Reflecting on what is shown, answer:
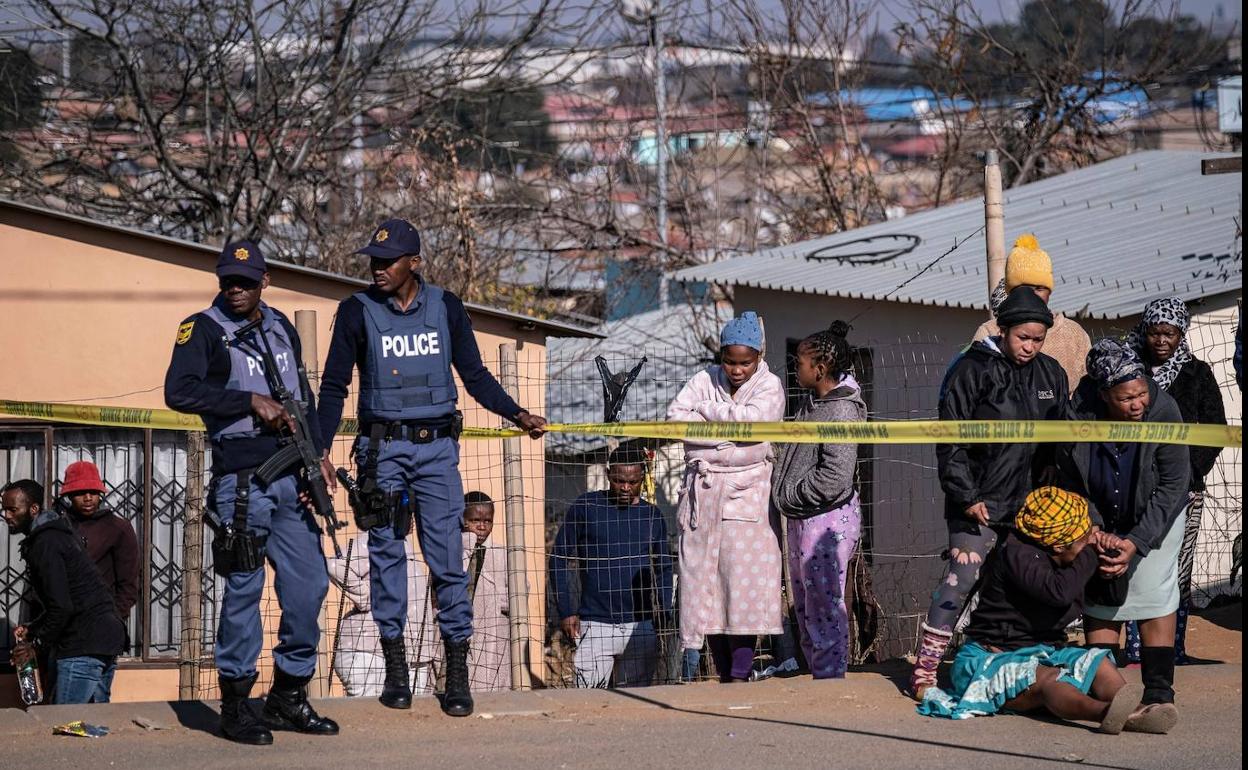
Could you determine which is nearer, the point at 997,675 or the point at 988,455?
the point at 997,675

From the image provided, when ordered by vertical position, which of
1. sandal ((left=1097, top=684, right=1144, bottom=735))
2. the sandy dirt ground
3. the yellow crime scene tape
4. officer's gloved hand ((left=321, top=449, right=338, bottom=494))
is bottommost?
the sandy dirt ground

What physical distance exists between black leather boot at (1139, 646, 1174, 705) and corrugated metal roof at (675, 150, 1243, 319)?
Answer: 3724mm

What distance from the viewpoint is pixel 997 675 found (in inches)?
232

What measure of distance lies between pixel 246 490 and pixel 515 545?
2.30m

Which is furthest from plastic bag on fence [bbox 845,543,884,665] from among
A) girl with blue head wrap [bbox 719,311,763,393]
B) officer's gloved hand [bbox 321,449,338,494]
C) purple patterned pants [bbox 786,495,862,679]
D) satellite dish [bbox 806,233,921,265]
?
satellite dish [bbox 806,233,921,265]

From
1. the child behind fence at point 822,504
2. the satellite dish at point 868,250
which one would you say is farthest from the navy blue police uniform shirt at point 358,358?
the satellite dish at point 868,250

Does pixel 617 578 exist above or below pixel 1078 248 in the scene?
below

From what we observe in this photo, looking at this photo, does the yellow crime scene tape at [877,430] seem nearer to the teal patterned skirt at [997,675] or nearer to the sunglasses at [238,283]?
the teal patterned skirt at [997,675]

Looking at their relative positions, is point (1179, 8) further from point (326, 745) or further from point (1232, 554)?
point (326, 745)

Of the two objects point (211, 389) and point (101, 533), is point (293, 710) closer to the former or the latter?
point (211, 389)

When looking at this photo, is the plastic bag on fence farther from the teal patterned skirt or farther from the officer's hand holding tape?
the officer's hand holding tape

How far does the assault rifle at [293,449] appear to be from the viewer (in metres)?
5.30

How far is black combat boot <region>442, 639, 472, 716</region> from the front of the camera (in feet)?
19.4

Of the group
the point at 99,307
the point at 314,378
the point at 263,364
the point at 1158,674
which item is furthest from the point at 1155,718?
the point at 99,307
